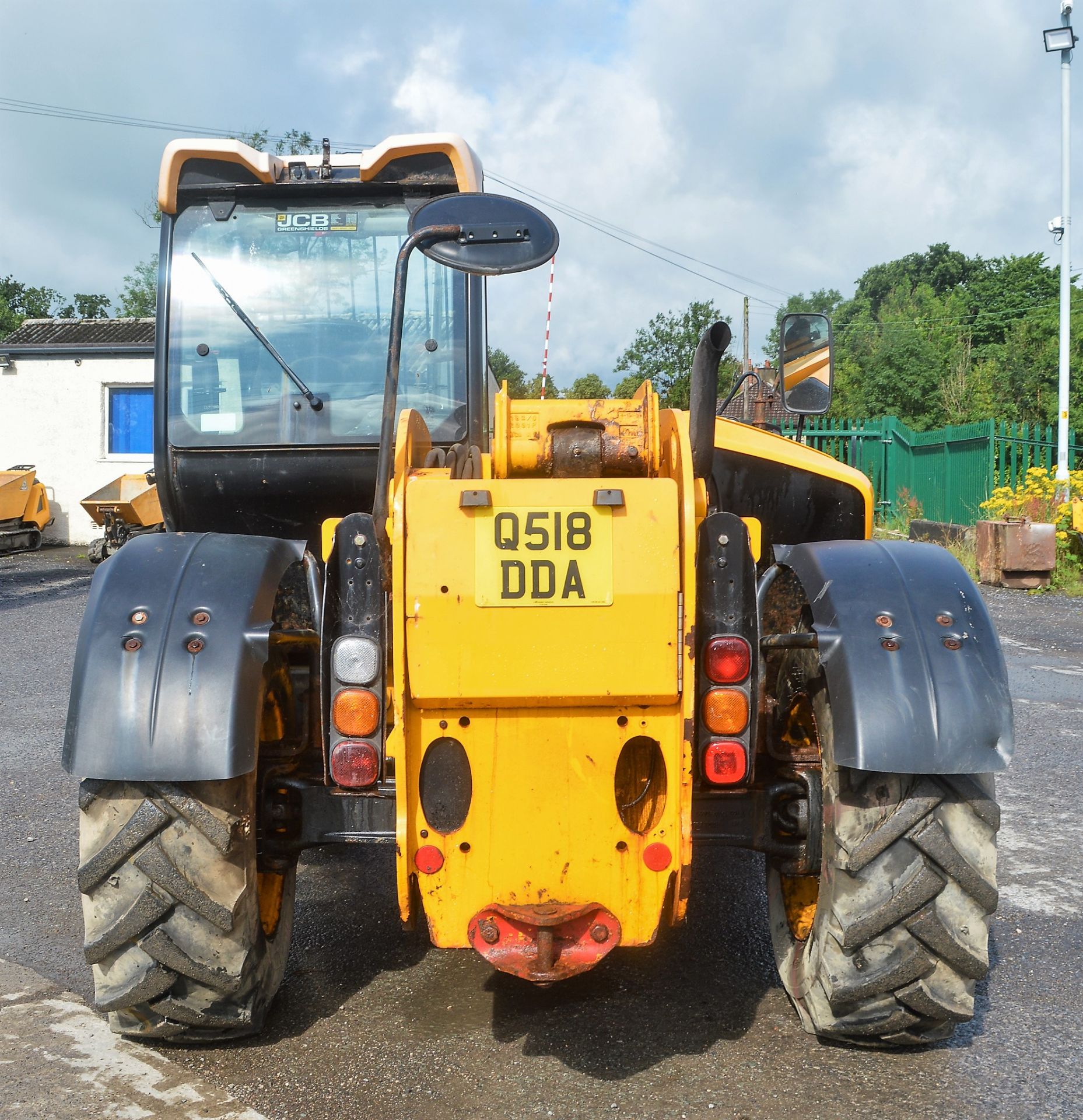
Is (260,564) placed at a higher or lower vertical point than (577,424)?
lower

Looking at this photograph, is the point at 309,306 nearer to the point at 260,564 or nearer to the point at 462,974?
the point at 260,564

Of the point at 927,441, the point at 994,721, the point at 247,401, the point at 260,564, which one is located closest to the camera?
the point at 994,721

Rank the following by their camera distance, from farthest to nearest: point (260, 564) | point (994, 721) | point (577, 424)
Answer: point (577, 424) < point (260, 564) < point (994, 721)

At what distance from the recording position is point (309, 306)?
457cm

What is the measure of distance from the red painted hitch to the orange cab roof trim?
115 inches

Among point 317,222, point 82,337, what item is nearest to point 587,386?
point 82,337

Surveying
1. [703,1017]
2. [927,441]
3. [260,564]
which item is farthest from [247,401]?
[927,441]

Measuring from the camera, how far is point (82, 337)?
80.4ft

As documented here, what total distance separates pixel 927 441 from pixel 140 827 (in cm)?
1807

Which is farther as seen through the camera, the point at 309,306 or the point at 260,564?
the point at 309,306

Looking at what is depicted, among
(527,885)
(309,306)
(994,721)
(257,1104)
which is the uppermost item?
(309,306)

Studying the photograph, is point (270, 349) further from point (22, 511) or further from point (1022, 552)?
point (22, 511)

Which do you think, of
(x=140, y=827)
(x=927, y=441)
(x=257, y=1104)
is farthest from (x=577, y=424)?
(x=927, y=441)

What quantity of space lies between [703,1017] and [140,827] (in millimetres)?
1636
